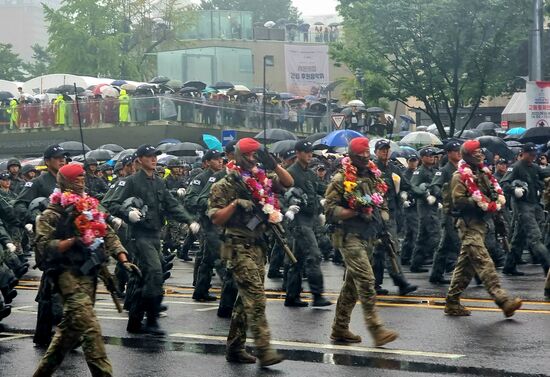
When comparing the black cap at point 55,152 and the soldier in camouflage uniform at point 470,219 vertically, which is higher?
the black cap at point 55,152

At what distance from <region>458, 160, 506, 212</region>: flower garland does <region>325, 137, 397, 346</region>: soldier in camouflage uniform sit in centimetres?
168

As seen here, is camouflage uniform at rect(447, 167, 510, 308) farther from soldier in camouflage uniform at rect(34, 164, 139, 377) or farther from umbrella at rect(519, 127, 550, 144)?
umbrella at rect(519, 127, 550, 144)

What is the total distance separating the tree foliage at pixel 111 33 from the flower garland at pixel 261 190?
57136mm

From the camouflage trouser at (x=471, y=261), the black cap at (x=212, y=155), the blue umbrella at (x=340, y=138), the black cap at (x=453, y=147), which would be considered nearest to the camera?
the camouflage trouser at (x=471, y=261)

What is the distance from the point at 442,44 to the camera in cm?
2897

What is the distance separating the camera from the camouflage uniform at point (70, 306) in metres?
8.81

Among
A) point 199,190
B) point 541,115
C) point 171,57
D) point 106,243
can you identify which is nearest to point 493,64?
point 541,115

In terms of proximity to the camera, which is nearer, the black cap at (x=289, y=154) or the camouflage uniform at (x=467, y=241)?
the camouflage uniform at (x=467, y=241)

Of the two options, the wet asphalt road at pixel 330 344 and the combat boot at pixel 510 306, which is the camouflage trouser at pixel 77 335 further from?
the combat boot at pixel 510 306

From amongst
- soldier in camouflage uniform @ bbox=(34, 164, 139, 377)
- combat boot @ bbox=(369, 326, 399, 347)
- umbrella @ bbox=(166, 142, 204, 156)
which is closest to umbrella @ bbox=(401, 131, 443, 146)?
umbrella @ bbox=(166, 142, 204, 156)

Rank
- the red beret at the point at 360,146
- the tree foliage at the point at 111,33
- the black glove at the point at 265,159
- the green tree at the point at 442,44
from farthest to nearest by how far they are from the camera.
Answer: the tree foliage at the point at 111,33 < the green tree at the point at 442,44 < the red beret at the point at 360,146 < the black glove at the point at 265,159

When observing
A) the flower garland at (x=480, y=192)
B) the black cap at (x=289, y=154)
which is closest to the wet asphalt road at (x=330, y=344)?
the flower garland at (x=480, y=192)

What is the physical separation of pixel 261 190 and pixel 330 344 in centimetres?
168

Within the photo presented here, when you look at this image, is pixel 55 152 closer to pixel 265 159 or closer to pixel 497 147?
pixel 265 159
